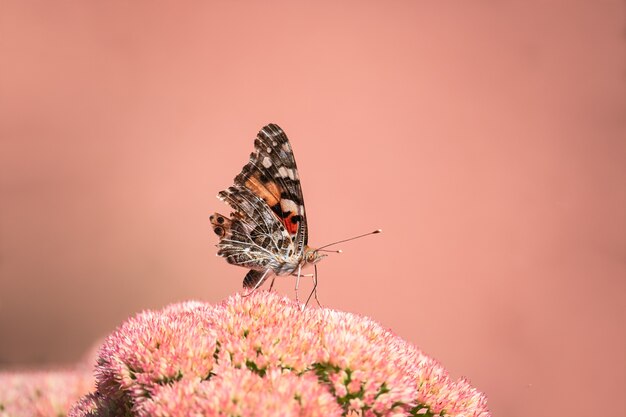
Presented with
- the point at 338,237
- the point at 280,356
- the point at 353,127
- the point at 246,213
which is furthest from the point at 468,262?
the point at 280,356

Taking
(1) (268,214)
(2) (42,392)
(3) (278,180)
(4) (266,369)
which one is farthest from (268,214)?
(2) (42,392)

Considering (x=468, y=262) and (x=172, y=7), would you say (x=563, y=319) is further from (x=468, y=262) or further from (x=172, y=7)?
(x=172, y=7)

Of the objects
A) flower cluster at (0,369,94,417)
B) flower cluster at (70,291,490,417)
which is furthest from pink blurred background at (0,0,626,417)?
flower cluster at (70,291,490,417)

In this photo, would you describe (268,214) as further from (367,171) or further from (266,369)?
(367,171)

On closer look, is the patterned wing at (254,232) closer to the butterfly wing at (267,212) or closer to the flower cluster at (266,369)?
the butterfly wing at (267,212)

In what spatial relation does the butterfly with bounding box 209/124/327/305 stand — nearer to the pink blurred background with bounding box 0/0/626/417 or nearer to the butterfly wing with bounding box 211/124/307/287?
the butterfly wing with bounding box 211/124/307/287

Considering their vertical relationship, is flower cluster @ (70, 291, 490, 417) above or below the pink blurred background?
below

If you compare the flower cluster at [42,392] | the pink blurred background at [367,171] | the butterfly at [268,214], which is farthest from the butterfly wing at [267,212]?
the pink blurred background at [367,171]
